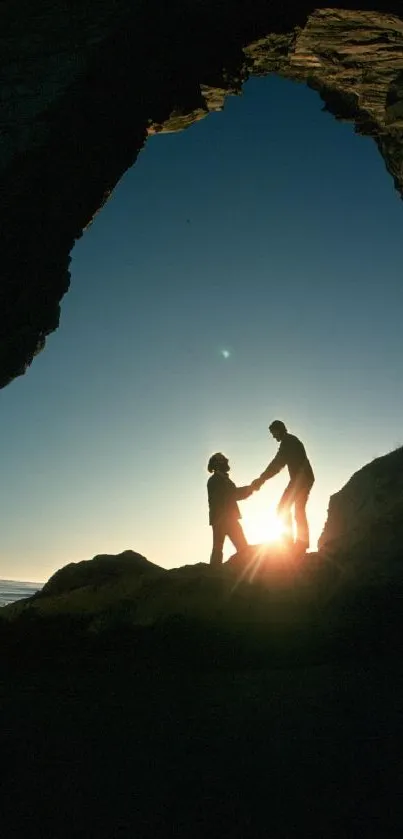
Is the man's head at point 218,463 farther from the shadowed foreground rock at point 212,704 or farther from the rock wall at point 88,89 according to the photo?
the rock wall at point 88,89

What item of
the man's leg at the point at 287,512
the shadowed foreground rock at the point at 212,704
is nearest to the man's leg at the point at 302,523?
the man's leg at the point at 287,512

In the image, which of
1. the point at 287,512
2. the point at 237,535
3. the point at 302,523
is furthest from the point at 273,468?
the point at 237,535

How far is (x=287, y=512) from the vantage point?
35.9ft

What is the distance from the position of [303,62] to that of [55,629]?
1808 cm

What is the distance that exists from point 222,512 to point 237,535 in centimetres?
71

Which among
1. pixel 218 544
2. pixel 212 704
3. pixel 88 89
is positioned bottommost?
pixel 218 544

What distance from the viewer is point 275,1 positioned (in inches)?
476

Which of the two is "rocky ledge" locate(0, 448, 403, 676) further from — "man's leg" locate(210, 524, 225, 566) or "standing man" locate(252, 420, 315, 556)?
"standing man" locate(252, 420, 315, 556)

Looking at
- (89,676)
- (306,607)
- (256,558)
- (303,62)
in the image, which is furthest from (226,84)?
(89,676)

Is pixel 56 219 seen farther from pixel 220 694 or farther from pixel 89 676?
pixel 220 694

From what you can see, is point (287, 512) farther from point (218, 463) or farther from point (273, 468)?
point (218, 463)

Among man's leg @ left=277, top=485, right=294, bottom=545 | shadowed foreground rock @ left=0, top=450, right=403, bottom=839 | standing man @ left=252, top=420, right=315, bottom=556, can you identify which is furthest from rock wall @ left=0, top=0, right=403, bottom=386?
man's leg @ left=277, top=485, right=294, bottom=545

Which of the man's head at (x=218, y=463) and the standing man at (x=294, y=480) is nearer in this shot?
the standing man at (x=294, y=480)

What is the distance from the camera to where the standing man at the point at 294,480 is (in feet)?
35.5
